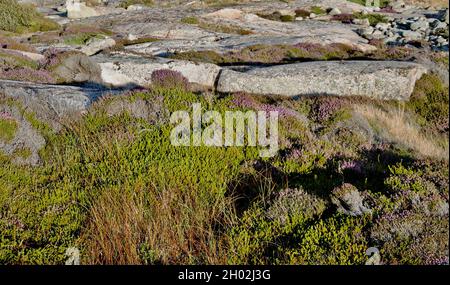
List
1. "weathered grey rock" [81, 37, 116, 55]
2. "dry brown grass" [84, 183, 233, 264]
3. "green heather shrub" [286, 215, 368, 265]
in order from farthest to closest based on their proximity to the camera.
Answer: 1. "weathered grey rock" [81, 37, 116, 55]
2. "dry brown grass" [84, 183, 233, 264]
3. "green heather shrub" [286, 215, 368, 265]

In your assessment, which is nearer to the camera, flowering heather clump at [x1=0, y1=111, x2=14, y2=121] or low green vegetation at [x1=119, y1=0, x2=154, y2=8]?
flowering heather clump at [x1=0, y1=111, x2=14, y2=121]

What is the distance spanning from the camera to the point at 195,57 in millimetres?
24406

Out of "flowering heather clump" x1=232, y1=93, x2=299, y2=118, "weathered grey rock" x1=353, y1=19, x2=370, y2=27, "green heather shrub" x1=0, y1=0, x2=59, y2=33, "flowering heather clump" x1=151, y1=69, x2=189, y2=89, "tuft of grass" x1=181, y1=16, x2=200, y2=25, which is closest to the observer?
"flowering heather clump" x1=232, y1=93, x2=299, y2=118

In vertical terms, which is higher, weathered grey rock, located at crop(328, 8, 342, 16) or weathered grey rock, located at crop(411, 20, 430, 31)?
weathered grey rock, located at crop(411, 20, 430, 31)

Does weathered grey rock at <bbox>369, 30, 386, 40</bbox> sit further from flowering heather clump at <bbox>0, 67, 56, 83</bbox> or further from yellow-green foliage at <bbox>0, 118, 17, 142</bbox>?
yellow-green foliage at <bbox>0, 118, 17, 142</bbox>

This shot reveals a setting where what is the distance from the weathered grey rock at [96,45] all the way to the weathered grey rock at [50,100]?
18153 mm

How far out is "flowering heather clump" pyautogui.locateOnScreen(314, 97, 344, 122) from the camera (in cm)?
1066

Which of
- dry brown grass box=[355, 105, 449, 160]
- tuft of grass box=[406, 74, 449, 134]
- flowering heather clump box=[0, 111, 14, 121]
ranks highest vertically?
flowering heather clump box=[0, 111, 14, 121]

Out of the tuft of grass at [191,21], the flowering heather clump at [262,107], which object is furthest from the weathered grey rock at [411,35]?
the flowering heather clump at [262,107]

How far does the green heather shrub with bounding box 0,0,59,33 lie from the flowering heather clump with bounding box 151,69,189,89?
99.7 feet

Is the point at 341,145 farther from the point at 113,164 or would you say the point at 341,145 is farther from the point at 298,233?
the point at 113,164

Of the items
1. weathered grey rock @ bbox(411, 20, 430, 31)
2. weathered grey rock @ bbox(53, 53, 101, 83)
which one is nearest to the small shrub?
weathered grey rock @ bbox(411, 20, 430, 31)
